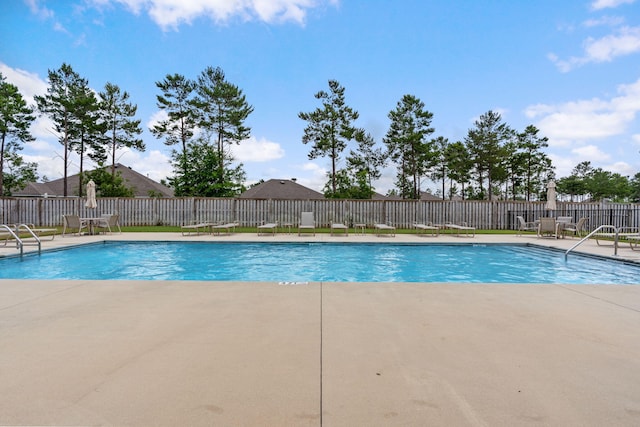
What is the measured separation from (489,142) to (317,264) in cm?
2458

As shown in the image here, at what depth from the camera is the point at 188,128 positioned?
22.5 meters

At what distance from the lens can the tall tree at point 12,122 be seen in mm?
19953

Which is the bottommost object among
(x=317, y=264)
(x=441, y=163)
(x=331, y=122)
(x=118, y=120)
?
(x=317, y=264)

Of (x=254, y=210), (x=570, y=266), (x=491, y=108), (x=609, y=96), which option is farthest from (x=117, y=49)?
(x=491, y=108)

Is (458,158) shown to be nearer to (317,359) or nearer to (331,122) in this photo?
(331,122)

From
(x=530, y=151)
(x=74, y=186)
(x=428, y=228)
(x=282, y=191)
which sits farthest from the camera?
(x=74, y=186)

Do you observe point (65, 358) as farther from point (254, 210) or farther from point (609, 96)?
point (609, 96)

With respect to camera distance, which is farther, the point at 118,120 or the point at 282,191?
the point at 282,191

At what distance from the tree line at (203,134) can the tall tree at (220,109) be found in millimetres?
66

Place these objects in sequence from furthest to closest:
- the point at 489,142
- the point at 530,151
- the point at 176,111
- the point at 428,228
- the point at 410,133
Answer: the point at 530,151 → the point at 489,142 → the point at 410,133 → the point at 176,111 → the point at 428,228

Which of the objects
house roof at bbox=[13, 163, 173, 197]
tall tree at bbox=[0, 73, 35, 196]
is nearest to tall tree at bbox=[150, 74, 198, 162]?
tall tree at bbox=[0, 73, 35, 196]

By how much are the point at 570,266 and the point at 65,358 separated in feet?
28.1

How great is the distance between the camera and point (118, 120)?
73.8 feet

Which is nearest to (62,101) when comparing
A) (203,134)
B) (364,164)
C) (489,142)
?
(203,134)
